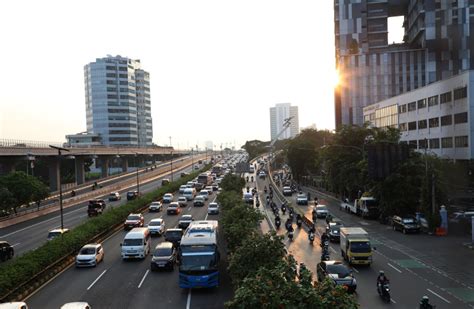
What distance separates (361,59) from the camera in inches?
4712

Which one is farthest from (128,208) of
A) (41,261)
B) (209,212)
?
(41,261)

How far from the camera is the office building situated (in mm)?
59281

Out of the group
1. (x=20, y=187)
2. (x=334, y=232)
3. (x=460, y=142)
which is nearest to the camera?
(x=334, y=232)

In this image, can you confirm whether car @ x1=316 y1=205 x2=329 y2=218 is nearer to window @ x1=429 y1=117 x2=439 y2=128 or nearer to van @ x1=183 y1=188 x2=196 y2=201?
van @ x1=183 y1=188 x2=196 y2=201

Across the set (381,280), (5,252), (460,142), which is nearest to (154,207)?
(5,252)

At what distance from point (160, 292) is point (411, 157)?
3333 cm

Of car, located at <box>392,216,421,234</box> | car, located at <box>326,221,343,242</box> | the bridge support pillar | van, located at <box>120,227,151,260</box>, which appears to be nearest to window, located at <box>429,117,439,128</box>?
car, located at <box>392,216,421,234</box>

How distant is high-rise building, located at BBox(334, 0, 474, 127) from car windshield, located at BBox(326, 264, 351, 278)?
97.4m

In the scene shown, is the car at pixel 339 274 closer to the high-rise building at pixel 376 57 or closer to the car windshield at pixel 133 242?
the car windshield at pixel 133 242

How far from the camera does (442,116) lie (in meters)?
66.9

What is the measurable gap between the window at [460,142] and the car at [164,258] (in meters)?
47.0

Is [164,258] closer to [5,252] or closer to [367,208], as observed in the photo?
[5,252]

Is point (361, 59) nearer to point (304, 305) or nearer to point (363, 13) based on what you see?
point (363, 13)

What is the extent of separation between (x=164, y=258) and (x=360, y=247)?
11.9 m
